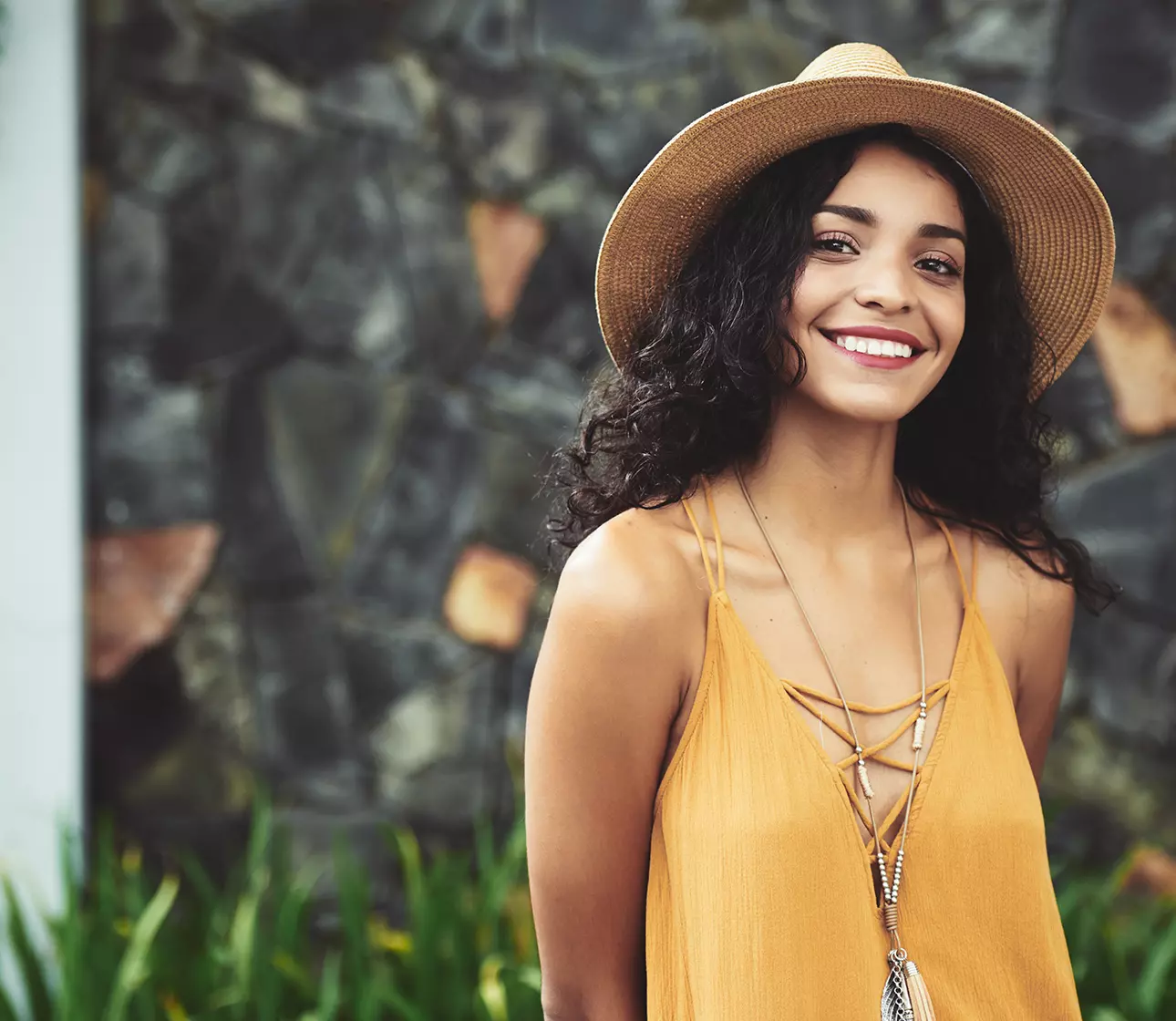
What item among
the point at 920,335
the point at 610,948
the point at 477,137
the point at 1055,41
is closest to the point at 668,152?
the point at 920,335

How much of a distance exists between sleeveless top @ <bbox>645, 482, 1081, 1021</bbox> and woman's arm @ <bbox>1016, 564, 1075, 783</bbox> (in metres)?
0.18

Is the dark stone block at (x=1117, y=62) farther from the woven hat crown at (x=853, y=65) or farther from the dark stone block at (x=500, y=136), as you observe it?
the woven hat crown at (x=853, y=65)

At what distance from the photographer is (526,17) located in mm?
2826

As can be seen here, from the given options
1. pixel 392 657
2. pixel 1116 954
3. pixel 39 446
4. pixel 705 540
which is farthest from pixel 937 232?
pixel 39 446

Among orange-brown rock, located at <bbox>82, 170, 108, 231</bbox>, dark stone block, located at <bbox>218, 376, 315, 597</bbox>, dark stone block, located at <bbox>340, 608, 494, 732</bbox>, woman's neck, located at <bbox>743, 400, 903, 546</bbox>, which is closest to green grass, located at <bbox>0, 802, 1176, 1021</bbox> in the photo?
dark stone block, located at <bbox>340, 608, 494, 732</bbox>

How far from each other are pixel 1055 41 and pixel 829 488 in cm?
173

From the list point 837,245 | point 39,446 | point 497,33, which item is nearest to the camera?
point 837,245

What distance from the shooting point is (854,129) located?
145cm

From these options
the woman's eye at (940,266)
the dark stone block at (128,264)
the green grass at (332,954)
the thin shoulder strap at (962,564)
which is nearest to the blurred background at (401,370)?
the dark stone block at (128,264)

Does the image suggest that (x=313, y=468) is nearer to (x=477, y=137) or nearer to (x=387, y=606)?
(x=387, y=606)

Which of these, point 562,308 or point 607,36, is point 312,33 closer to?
point 607,36

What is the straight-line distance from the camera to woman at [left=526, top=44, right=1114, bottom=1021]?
134cm

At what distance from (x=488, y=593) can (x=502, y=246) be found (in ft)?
2.51

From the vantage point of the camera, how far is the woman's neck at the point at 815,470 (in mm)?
1510
